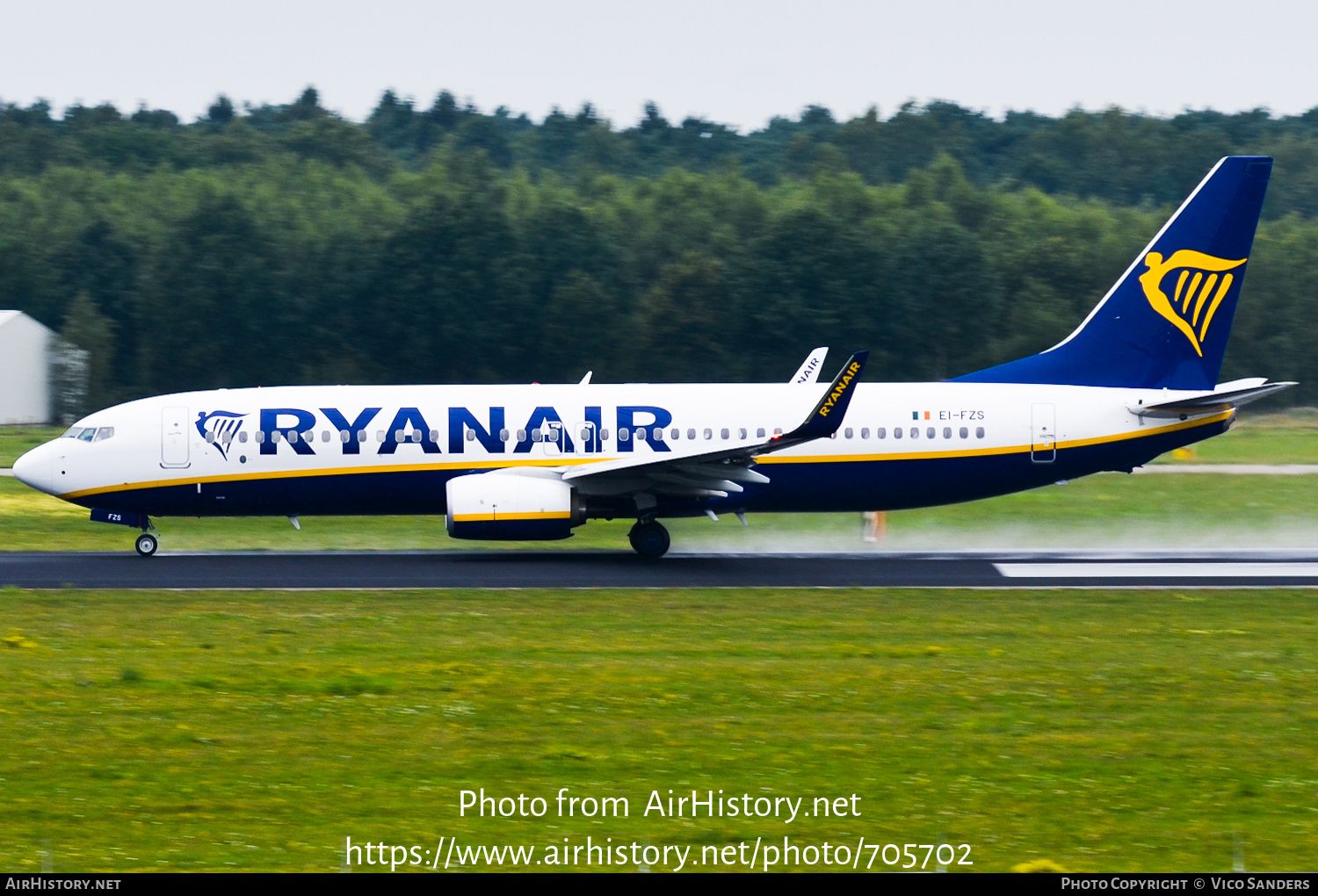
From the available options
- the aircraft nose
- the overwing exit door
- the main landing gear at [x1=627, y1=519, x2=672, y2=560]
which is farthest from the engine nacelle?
the overwing exit door

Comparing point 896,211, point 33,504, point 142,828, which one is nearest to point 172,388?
point 33,504

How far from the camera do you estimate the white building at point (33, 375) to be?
5003cm

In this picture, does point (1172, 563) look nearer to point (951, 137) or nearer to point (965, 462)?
point (965, 462)

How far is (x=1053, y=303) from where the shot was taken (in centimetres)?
5725

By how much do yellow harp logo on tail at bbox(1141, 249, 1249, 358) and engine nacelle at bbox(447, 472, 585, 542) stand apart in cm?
1205

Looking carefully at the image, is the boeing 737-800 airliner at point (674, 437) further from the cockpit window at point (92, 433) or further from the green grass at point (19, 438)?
the green grass at point (19, 438)

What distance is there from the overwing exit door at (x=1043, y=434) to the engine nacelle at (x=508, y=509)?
8.63 meters

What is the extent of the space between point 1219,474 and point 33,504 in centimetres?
2909

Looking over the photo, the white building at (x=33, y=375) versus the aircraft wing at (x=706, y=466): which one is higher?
the white building at (x=33, y=375)

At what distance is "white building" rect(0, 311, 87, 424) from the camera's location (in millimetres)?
50031

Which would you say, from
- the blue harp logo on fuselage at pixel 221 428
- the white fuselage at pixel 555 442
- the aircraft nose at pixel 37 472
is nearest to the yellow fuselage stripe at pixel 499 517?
the white fuselage at pixel 555 442

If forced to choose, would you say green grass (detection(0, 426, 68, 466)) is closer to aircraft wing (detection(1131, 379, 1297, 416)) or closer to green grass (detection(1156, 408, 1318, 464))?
aircraft wing (detection(1131, 379, 1297, 416))

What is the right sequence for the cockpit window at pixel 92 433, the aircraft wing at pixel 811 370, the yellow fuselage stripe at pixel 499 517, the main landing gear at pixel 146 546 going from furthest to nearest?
the aircraft wing at pixel 811 370
the main landing gear at pixel 146 546
the cockpit window at pixel 92 433
the yellow fuselage stripe at pixel 499 517

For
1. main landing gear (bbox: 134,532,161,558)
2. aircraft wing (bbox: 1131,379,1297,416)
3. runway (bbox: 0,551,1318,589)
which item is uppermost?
aircraft wing (bbox: 1131,379,1297,416)
